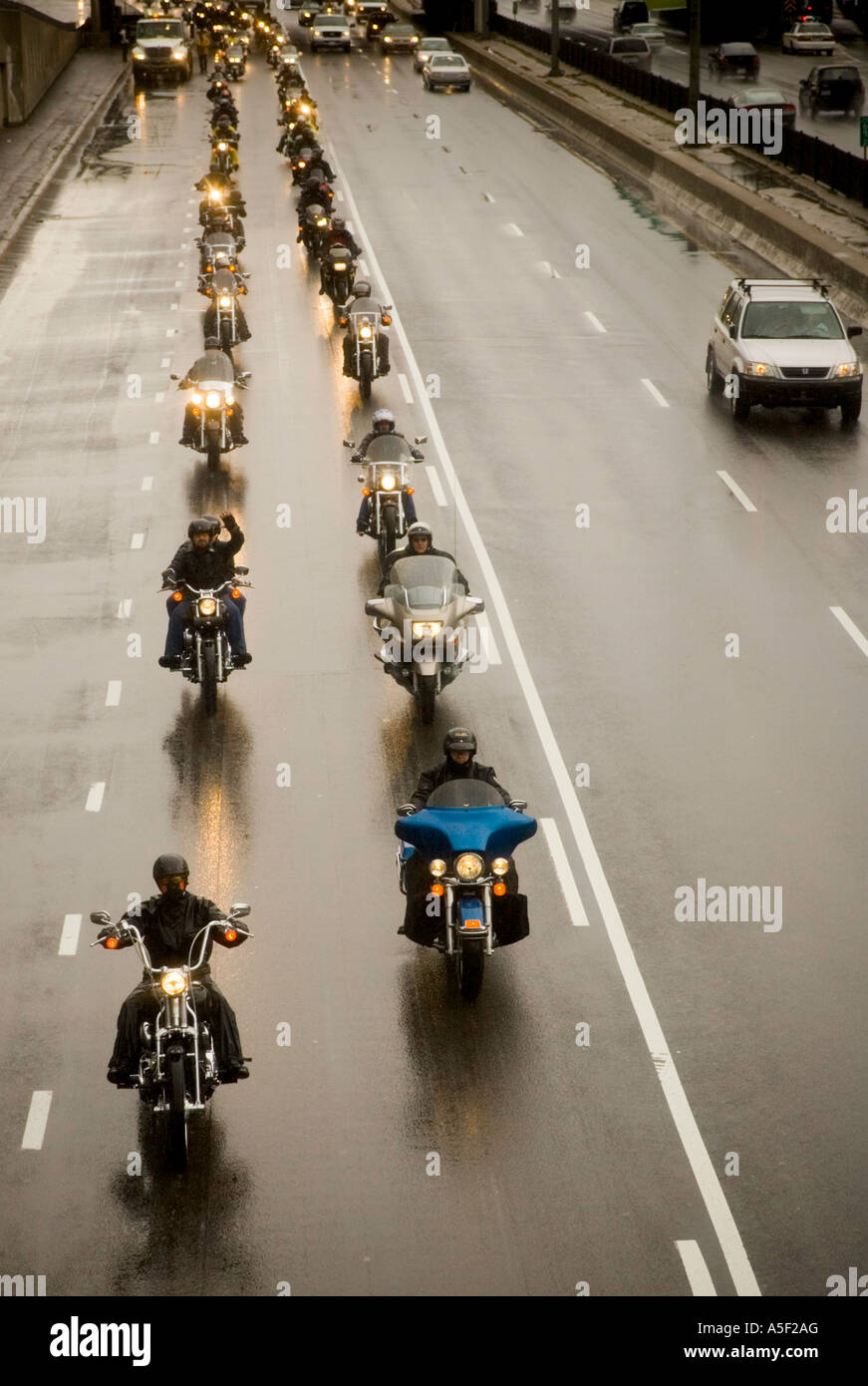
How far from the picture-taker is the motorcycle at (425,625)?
60.5ft

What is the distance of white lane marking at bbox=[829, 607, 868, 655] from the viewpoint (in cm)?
2058

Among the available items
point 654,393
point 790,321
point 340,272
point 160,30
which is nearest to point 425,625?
point 790,321

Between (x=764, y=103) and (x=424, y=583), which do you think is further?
(x=764, y=103)

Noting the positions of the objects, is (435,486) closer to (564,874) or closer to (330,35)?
(564,874)

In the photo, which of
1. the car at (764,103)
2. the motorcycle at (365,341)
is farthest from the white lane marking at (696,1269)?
the car at (764,103)

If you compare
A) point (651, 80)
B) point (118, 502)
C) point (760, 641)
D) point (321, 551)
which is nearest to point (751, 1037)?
point (760, 641)

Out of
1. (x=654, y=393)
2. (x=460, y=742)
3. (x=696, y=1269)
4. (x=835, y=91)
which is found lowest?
(x=696, y=1269)

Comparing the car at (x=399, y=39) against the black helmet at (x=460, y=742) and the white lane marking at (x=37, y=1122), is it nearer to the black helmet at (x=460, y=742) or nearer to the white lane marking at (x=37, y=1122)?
the black helmet at (x=460, y=742)

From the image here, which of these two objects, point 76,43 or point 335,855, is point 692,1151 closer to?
point 335,855

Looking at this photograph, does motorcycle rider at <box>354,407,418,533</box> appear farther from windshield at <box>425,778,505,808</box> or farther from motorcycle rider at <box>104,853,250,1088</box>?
motorcycle rider at <box>104,853,250,1088</box>

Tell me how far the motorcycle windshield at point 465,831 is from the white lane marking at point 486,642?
7017mm

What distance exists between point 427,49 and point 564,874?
7395cm

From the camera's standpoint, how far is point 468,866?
1309 centimetres

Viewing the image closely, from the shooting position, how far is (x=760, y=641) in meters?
20.6
